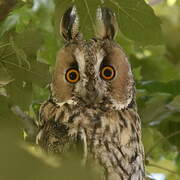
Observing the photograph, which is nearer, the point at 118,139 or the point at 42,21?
the point at 118,139

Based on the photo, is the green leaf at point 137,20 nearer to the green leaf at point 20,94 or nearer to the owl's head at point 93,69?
the owl's head at point 93,69

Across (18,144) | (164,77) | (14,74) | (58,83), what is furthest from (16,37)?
(164,77)

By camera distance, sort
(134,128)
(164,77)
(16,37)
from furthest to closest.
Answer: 1. (164,77)
2. (134,128)
3. (16,37)

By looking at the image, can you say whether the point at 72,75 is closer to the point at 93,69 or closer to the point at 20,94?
the point at 93,69

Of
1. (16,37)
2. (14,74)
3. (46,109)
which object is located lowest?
(46,109)

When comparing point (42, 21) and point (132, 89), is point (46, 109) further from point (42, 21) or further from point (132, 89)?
point (42, 21)

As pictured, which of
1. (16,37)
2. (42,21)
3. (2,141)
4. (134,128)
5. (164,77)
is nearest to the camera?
(2,141)

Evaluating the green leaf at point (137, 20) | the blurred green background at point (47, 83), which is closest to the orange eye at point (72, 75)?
the blurred green background at point (47, 83)
